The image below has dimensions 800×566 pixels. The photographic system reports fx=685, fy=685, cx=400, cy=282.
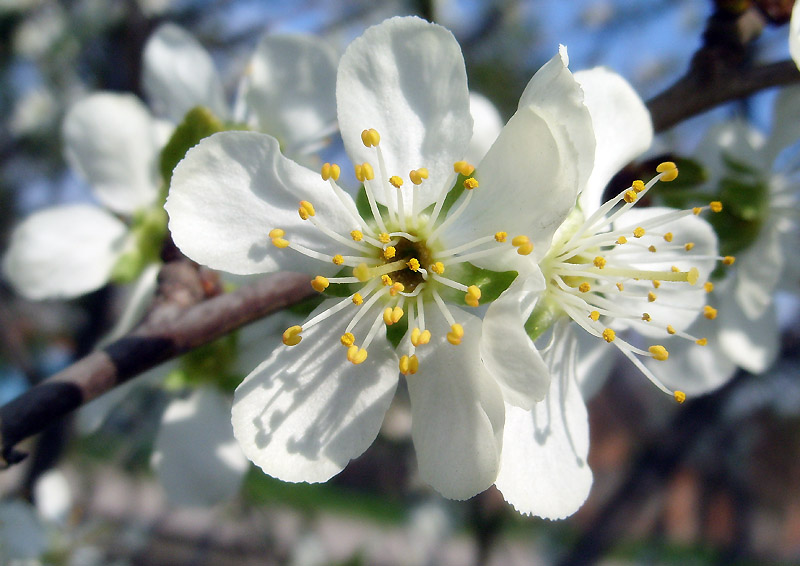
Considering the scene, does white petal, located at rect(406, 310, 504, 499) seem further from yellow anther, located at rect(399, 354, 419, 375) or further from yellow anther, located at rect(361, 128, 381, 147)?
yellow anther, located at rect(361, 128, 381, 147)

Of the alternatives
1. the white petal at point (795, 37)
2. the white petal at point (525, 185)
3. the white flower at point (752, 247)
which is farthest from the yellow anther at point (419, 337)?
the white flower at point (752, 247)

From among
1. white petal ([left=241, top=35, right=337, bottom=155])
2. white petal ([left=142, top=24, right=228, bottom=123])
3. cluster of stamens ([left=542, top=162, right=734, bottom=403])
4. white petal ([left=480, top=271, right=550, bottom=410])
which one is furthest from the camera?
white petal ([left=142, top=24, right=228, bottom=123])

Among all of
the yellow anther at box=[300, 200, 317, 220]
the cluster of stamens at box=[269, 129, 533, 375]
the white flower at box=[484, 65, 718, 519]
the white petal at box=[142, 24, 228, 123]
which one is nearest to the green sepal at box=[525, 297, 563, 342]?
the white flower at box=[484, 65, 718, 519]

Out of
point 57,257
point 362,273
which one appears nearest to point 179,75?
point 57,257

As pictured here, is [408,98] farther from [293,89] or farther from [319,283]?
[293,89]

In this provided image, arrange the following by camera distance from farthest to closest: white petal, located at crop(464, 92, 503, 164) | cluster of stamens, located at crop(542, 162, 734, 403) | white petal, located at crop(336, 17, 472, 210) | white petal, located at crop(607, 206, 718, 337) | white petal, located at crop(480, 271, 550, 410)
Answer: white petal, located at crop(464, 92, 503, 164), white petal, located at crop(607, 206, 718, 337), cluster of stamens, located at crop(542, 162, 734, 403), white petal, located at crop(336, 17, 472, 210), white petal, located at crop(480, 271, 550, 410)

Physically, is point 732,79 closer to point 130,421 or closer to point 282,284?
point 282,284
